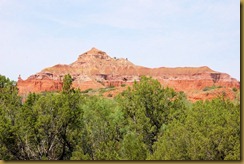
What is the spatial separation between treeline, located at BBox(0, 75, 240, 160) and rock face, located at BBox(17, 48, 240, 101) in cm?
10119

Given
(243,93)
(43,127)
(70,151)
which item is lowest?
(70,151)

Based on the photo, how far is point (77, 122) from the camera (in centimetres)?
2189

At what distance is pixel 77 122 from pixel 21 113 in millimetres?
3100

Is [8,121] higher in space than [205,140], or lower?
higher

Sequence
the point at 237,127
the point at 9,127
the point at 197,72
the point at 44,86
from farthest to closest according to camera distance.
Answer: the point at 197,72, the point at 44,86, the point at 9,127, the point at 237,127

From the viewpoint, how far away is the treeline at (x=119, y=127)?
55.7 ft

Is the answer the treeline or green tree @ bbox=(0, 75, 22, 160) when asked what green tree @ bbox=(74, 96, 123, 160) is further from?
green tree @ bbox=(0, 75, 22, 160)

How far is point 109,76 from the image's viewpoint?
149250 mm

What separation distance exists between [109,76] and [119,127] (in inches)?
4928

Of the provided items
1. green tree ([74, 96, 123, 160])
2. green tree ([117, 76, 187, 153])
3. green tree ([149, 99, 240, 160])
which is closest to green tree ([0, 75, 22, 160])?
green tree ([74, 96, 123, 160])

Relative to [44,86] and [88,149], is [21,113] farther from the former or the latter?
[44,86]

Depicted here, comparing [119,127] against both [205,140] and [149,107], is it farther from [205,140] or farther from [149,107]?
[205,140]

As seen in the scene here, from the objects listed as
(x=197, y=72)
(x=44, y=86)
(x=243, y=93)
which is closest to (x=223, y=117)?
(x=243, y=93)

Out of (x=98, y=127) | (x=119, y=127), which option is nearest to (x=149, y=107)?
(x=119, y=127)
